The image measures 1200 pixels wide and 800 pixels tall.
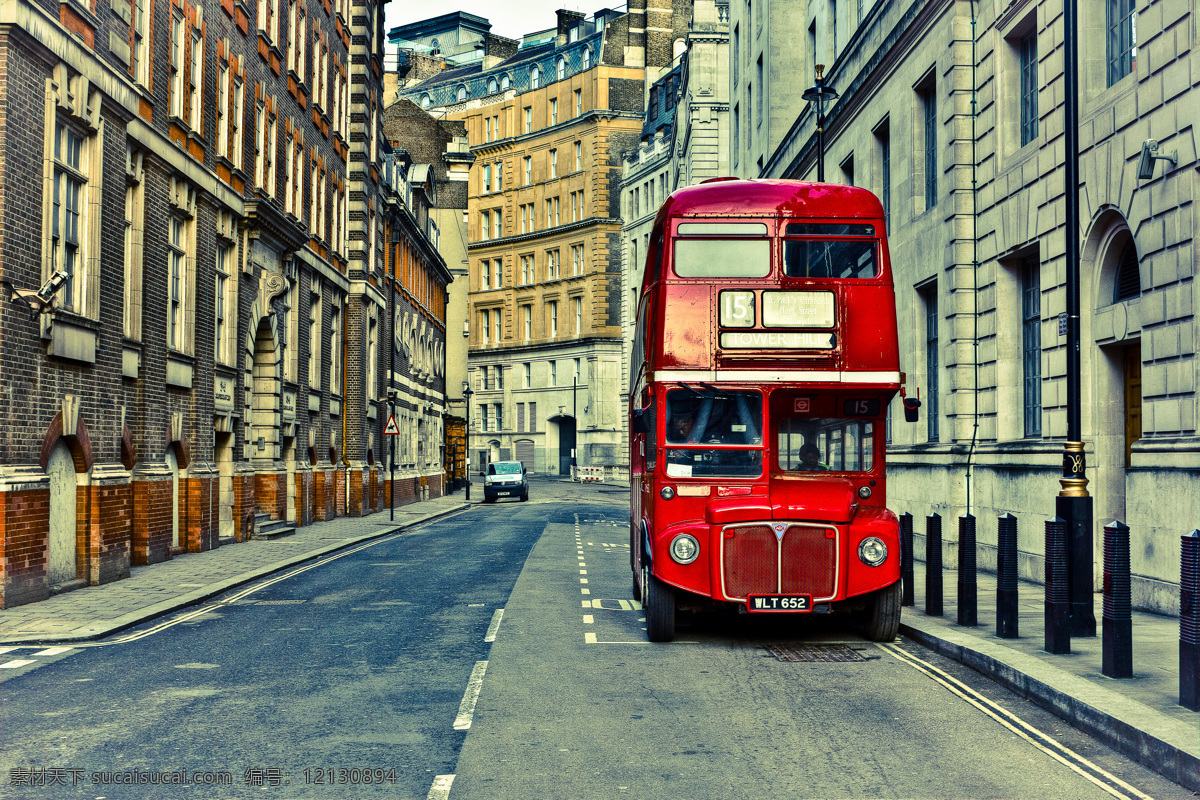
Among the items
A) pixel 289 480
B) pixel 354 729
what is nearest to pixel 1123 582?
pixel 354 729

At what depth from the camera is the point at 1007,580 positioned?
1052 cm

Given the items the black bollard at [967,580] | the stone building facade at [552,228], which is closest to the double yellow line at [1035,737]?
the black bollard at [967,580]

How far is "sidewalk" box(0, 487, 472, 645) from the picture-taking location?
1209cm

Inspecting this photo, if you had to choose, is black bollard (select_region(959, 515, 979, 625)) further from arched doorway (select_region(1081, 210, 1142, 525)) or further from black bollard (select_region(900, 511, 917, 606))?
arched doorway (select_region(1081, 210, 1142, 525))

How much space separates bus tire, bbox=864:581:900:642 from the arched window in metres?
5.63

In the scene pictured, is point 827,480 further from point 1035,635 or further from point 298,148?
point 298,148

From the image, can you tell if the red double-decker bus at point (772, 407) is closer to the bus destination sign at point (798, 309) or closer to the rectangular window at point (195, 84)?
the bus destination sign at point (798, 309)

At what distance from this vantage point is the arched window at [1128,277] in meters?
14.3

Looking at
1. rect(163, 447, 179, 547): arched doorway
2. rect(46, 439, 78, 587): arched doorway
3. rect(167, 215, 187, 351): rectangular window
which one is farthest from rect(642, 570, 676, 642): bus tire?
rect(167, 215, 187, 351): rectangular window

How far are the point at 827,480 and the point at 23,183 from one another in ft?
34.3

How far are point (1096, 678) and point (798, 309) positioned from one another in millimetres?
4226

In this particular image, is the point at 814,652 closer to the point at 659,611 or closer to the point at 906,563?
the point at 659,611

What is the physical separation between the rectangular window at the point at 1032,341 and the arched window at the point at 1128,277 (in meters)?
2.17

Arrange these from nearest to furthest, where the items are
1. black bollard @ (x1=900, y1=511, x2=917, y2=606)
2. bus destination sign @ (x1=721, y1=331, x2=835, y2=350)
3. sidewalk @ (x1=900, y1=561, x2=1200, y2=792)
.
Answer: sidewalk @ (x1=900, y1=561, x2=1200, y2=792), bus destination sign @ (x1=721, y1=331, x2=835, y2=350), black bollard @ (x1=900, y1=511, x2=917, y2=606)
